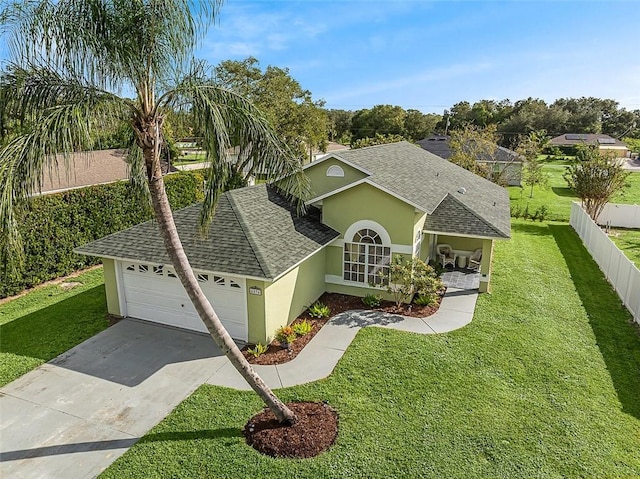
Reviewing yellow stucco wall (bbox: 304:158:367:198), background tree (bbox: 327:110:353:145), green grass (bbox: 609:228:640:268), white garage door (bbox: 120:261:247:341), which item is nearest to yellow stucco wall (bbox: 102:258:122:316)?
white garage door (bbox: 120:261:247:341)

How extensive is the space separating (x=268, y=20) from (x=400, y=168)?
35.8 ft

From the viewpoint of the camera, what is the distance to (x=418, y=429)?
8812 mm

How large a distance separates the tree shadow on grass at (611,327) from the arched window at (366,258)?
7150 mm

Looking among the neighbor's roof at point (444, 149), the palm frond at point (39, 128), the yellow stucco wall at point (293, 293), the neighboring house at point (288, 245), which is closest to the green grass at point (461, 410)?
the yellow stucco wall at point (293, 293)

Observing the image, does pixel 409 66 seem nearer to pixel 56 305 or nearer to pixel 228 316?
pixel 228 316

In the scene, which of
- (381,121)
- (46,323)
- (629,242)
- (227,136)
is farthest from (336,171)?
(381,121)

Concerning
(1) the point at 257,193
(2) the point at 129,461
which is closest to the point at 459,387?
(2) the point at 129,461

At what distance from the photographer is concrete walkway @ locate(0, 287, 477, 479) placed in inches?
323

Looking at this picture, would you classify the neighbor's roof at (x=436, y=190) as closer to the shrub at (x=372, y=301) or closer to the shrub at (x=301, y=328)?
the shrub at (x=372, y=301)

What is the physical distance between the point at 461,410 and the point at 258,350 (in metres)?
5.56

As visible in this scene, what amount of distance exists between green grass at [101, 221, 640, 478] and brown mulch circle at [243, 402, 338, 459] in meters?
0.19

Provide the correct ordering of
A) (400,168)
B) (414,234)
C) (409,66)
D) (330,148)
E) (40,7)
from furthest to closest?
1. (330,148)
2. (409,66)
3. (400,168)
4. (414,234)
5. (40,7)

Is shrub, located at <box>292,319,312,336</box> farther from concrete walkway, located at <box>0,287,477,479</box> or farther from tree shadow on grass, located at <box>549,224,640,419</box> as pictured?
tree shadow on grass, located at <box>549,224,640,419</box>

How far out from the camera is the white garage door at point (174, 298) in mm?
12438
